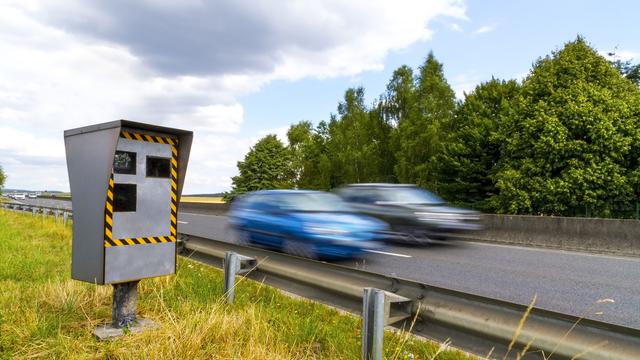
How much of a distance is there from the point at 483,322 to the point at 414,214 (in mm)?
9305

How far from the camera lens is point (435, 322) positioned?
3.42m

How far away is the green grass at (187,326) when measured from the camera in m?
3.78

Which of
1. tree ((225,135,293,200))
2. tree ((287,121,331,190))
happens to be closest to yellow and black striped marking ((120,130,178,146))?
tree ((287,121,331,190))

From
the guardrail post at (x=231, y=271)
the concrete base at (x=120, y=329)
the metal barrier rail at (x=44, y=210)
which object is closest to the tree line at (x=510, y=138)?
the metal barrier rail at (x=44, y=210)

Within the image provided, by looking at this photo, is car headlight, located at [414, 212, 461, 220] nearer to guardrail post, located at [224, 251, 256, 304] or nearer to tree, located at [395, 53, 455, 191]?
guardrail post, located at [224, 251, 256, 304]

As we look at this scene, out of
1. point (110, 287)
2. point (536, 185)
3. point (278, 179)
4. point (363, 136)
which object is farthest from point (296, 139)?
point (110, 287)

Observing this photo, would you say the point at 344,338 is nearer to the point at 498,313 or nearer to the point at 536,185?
the point at 498,313

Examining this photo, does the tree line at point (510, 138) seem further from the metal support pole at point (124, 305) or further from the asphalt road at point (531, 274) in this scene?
the metal support pole at point (124, 305)

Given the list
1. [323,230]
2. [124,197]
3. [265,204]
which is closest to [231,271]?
[124,197]

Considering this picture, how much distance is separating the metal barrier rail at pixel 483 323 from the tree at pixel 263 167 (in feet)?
248

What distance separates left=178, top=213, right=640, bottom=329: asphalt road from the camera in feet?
21.9

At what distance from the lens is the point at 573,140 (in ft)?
102

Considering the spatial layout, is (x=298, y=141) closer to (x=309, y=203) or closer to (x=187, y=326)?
(x=309, y=203)

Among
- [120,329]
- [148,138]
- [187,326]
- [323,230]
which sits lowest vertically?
[120,329]
